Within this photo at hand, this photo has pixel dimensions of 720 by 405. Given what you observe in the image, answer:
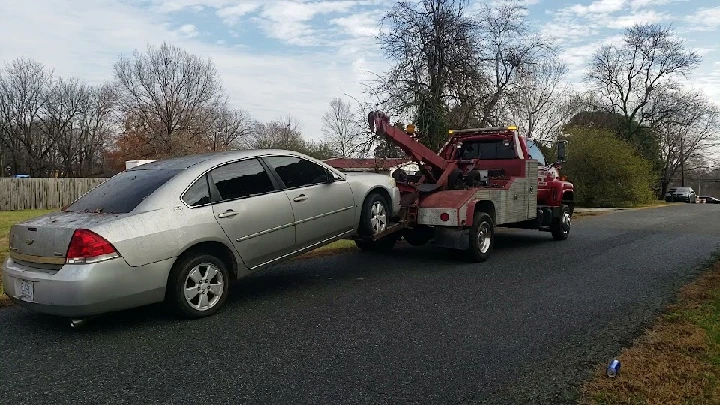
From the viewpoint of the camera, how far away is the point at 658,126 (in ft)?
160

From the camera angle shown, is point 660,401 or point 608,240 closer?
point 660,401

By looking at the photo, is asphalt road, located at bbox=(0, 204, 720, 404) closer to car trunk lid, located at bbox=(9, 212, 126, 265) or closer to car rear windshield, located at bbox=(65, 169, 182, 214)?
car trunk lid, located at bbox=(9, 212, 126, 265)

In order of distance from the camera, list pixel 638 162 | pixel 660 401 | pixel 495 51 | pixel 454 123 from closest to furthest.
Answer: pixel 660 401 → pixel 454 123 → pixel 495 51 → pixel 638 162

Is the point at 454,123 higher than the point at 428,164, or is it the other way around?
the point at 454,123

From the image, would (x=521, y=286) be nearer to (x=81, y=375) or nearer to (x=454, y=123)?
(x=81, y=375)

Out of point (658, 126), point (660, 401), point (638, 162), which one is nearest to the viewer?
point (660, 401)

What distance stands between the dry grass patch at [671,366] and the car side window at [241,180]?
3734 millimetres

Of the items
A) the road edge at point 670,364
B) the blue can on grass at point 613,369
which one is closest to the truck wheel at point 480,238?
the road edge at point 670,364

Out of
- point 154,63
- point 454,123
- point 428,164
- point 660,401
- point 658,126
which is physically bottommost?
point 660,401

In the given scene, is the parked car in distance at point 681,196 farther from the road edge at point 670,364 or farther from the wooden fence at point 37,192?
the road edge at point 670,364

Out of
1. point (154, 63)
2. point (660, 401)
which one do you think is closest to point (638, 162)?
point (660, 401)

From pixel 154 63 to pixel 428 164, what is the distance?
46934mm

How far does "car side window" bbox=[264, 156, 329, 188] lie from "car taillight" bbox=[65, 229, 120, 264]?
215 centimetres

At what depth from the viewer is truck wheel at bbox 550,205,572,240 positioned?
1108 cm
